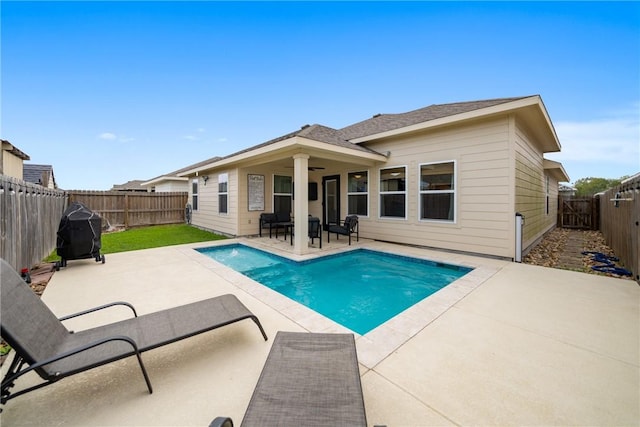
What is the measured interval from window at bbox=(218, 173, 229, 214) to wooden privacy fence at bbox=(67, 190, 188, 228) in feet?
18.7

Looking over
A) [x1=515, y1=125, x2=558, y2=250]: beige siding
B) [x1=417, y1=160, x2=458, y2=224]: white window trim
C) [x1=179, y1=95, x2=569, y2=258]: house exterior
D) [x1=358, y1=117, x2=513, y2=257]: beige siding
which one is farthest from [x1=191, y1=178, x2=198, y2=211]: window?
[x1=515, y1=125, x2=558, y2=250]: beige siding

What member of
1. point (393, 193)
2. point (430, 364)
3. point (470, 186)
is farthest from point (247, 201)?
point (430, 364)

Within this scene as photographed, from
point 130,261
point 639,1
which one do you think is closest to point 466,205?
Result: point 639,1

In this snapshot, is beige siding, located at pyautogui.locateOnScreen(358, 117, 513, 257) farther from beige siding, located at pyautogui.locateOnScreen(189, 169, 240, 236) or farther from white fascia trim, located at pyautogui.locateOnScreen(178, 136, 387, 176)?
beige siding, located at pyautogui.locateOnScreen(189, 169, 240, 236)

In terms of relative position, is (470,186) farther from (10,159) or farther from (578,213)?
(10,159)

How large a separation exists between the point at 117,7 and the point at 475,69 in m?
12.8

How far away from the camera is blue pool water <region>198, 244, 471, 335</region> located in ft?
12.8

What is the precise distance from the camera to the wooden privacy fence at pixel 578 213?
13477mm

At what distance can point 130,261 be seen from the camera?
6055mm

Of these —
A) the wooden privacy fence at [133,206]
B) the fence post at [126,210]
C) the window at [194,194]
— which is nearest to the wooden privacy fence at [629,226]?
the window at [194,194]

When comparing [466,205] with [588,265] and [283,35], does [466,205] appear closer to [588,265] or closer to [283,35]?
[588,265]

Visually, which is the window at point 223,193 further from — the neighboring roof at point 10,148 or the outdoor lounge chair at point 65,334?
the outdoor lounge chair at point 65,334

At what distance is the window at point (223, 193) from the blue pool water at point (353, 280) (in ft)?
10.2

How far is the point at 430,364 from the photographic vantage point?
223 cm
